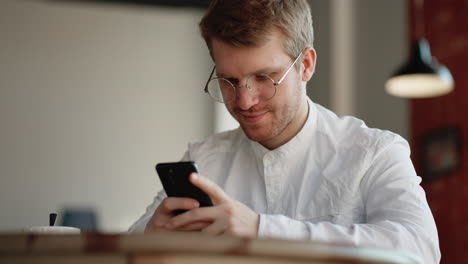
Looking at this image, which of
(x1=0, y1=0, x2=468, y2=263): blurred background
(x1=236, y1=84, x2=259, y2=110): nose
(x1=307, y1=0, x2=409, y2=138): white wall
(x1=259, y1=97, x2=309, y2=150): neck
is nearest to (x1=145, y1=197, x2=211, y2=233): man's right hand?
(x1=236, y1=84, x2=259, y2=110): nose

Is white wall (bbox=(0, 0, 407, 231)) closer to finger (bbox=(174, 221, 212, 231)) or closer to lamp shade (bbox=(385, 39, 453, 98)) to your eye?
lamp shade (bbox=(385, 39, 453, 98))

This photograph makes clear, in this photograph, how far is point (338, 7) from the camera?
709 centimetres

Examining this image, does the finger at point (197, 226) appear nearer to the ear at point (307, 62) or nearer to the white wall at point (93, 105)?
the ear at point (307, 62)

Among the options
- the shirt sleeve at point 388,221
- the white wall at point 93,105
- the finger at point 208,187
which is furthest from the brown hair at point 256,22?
the white wall at point 93,105

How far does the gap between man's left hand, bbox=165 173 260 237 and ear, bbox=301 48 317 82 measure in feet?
2.13

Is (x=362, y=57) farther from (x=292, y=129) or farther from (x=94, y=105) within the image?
(x=292, y=129)

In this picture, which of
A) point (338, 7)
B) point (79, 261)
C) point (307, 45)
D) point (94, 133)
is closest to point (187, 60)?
point (94, 133)

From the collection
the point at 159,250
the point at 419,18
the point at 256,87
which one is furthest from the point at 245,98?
the point at 419,18

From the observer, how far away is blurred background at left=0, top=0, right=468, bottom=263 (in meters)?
7.45

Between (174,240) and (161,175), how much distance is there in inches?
21.7

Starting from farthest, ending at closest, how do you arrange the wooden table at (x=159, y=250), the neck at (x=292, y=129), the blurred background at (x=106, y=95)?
the blurred background at (x=106, y=95) → the neck at (x=292, y=129) → the wooden table at (x=159, y=250)

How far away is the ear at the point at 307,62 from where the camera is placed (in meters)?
1.87

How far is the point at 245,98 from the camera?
66.8 inches

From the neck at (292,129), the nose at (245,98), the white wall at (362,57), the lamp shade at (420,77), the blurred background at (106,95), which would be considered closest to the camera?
the nose at (245,98)
